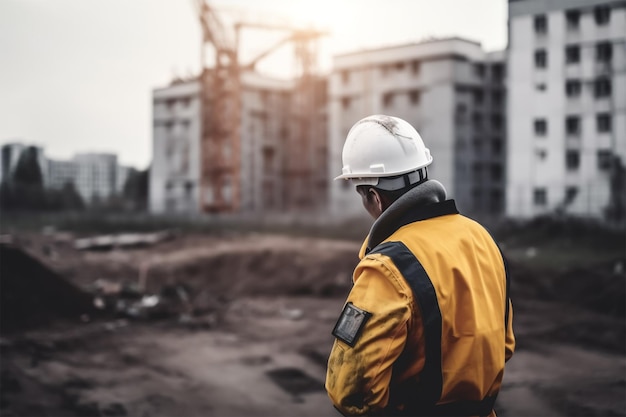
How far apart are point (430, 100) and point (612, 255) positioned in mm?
17242

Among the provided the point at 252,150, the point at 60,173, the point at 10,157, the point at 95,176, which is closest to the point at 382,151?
the point at 10,157

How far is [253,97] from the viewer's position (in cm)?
4388

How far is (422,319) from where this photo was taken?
180cm

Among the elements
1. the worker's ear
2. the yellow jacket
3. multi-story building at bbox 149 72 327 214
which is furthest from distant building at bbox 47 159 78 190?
the yellow jacket

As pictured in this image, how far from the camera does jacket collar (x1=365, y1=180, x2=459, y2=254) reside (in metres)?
2.01

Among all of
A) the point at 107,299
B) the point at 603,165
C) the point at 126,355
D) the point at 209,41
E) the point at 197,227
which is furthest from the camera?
the point at 209,41

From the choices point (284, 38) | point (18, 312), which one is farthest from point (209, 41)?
point (18, 312)

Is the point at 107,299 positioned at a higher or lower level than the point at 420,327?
lower

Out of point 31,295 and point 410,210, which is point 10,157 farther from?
point 410,210

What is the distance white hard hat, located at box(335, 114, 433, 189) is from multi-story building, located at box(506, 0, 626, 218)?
2622 centimetres

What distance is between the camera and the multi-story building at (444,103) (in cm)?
3247

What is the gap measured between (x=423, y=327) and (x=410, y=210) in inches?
16.0

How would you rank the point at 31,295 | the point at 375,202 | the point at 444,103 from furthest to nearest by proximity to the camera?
the point at 444,103, the point at 31,295, the point at 375,202

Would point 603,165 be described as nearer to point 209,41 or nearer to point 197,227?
point 197,227
